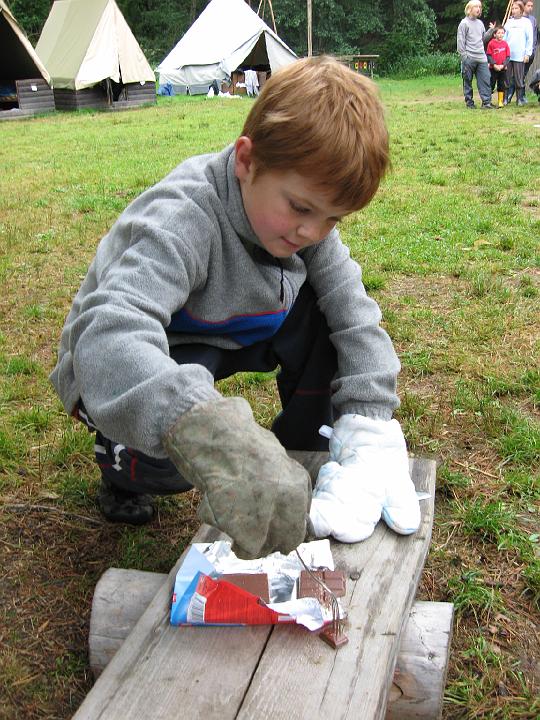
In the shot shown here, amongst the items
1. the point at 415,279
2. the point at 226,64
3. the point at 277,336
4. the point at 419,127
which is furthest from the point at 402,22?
the point at 277,336

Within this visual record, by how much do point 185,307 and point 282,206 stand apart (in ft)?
1.17

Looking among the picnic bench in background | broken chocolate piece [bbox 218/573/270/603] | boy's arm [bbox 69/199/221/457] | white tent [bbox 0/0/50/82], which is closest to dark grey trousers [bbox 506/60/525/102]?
white tent [bbox 0/0/50/82]

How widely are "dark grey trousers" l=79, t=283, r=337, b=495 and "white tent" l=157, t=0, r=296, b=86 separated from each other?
1753 centimetres

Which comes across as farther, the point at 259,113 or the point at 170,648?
the point at 259,113

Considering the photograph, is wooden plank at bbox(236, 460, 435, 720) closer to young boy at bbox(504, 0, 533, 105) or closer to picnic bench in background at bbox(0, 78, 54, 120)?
young boy at bbox(504, 0, 533, 105)

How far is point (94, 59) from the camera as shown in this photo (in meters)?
15.2

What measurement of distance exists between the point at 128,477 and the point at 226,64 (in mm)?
18060

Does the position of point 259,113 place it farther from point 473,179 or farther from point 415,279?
point 473,179

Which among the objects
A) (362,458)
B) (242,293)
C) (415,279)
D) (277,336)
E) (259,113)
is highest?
(259,113)

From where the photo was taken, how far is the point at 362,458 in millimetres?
1852

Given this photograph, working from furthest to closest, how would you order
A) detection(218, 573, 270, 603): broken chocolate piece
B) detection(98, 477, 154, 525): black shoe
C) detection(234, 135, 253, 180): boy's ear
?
detection(98, 477, 154, 525): black shoe < detection(234, 135, 253, 180): boy's ear < detection(218, 573, 270, 603): broken chocolate piece

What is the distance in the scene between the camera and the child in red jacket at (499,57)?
13.0m

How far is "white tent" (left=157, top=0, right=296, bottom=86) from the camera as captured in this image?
18578mm

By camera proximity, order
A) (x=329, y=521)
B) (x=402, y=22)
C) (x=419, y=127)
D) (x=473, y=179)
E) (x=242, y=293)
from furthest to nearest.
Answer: (x=402, y=22), (x=419, y=127), (x=473, y=179), (x=242, y=293), (x=329, y=521)
